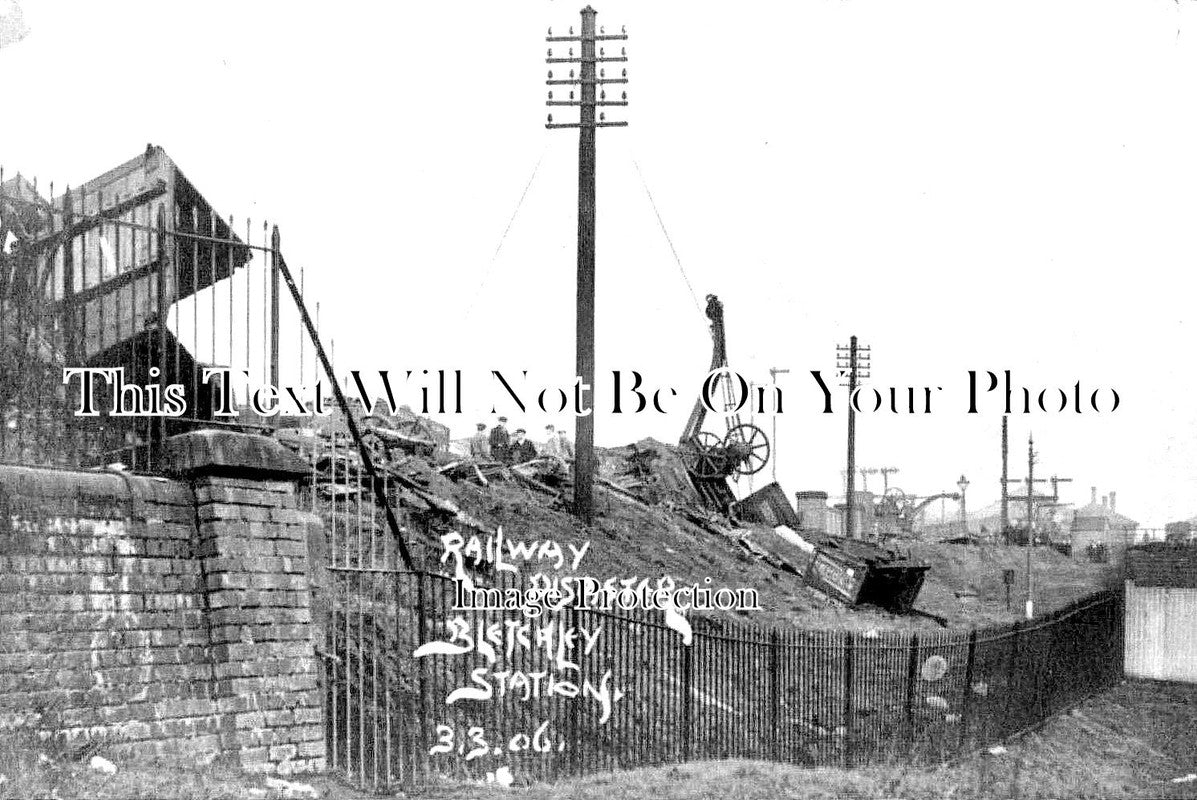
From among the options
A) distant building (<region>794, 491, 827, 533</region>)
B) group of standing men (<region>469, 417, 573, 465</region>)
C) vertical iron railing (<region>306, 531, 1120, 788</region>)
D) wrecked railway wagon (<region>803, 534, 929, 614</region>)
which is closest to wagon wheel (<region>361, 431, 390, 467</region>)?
vertical iron railing (<region>306, 531, 1120, 788</region>)

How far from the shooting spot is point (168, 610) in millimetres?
8633

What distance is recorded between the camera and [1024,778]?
553 inches

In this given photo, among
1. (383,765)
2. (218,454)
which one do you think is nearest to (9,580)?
(218,454)

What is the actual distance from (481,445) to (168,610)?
14.7 m

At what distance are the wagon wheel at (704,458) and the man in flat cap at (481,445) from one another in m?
4.42

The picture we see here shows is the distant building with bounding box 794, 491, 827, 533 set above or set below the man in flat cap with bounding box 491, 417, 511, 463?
below

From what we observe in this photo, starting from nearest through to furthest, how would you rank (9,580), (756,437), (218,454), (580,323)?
(9,580) < (218,454) < (580,323) < (756,437)

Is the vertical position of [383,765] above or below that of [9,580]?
below

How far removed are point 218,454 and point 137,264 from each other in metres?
1.69

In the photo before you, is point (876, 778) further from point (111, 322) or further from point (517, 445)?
point (517, 445)

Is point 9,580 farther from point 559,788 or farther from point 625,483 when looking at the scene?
point 625,483

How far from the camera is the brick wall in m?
7.93

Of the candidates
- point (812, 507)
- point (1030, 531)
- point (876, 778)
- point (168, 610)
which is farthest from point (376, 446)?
point (812, 507)

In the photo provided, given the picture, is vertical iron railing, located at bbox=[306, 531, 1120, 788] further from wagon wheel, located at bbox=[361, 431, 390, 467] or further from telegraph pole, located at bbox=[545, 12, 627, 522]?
telegraph pole, located at bbox=[545, 12, 627, 522]
